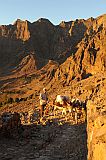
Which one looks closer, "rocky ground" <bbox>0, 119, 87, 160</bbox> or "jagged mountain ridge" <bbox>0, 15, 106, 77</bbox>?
"rocky ground" <bbox>0, 119, 87, 160</bbox>

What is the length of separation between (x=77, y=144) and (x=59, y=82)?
45.1m

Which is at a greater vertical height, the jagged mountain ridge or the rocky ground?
the jagged mountain ridge

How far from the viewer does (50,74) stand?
68.7 metres

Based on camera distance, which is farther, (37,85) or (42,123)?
(37,85)

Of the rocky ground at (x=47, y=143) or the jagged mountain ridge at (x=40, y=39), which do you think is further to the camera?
the jagged mountain ridge at (x=40, y=39)

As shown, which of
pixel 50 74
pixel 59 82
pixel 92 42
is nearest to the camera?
pixel 59 82

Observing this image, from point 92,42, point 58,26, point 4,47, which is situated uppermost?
point 58,26

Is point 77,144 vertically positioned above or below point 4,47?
below

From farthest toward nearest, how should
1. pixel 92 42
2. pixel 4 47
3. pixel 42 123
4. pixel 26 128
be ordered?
pixel 4 47 → pixel 92 42 → pixel 42 123 → pixel 26 128

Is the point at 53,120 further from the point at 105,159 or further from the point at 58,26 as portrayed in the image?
the point at 58,26

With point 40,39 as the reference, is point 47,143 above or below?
below

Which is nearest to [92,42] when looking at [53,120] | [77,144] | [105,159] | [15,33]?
[53,120]

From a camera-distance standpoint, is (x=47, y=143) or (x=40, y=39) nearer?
(x=47, y=143)

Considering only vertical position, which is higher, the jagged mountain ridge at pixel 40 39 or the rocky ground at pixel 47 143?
the jagged mountain ridge at pixel 40 39
